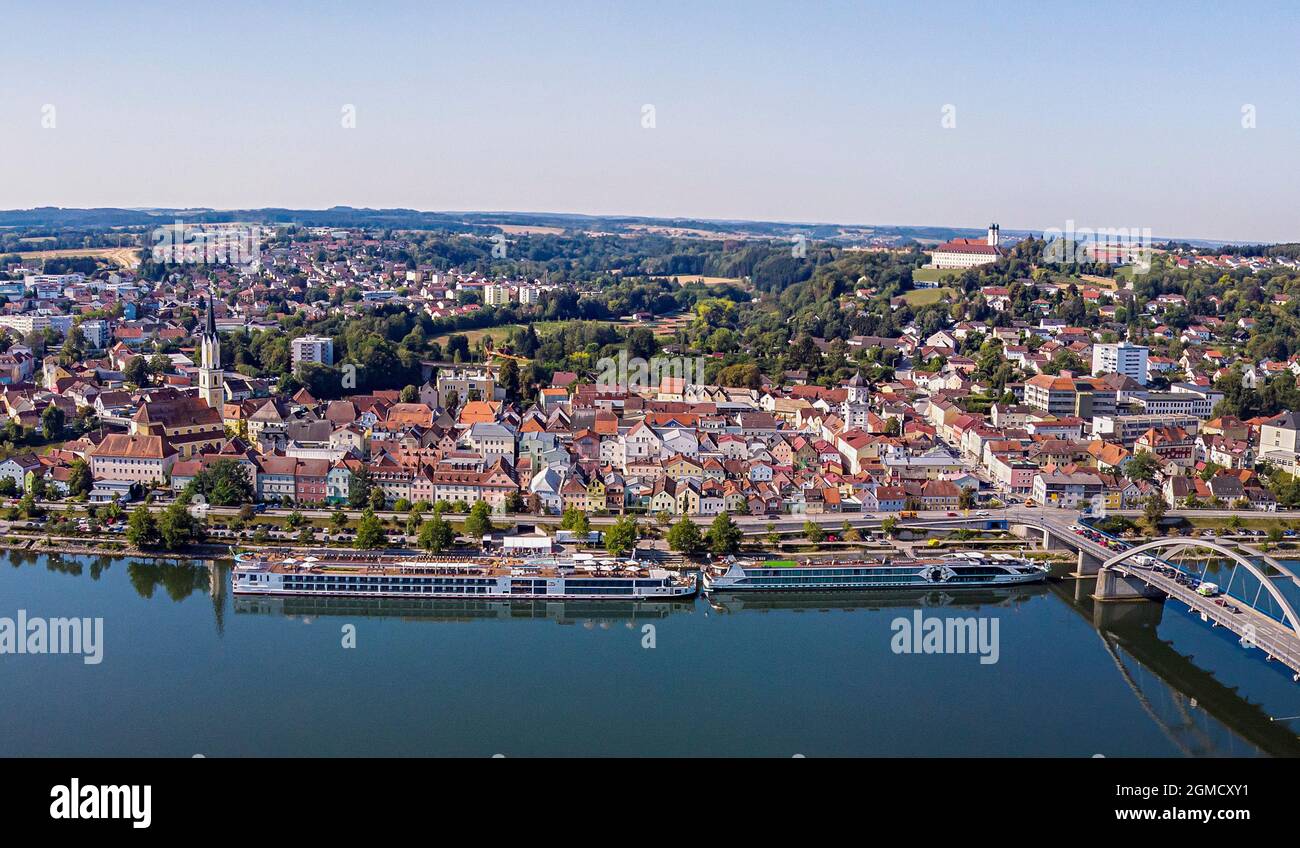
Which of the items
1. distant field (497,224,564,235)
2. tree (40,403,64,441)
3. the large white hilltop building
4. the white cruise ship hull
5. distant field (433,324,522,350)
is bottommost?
the white cruise ship hull

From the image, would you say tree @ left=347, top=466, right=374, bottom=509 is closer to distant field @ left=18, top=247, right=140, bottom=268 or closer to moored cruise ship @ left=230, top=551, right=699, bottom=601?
moored cruise ship @ left=230, top=551, right=699, bottom=601

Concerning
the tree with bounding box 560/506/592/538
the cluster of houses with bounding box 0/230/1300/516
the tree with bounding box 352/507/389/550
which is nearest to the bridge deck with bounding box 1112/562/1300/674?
the cluster of houses with bounding box 0/230/1300/516

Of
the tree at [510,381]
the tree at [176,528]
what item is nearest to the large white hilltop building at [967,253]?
the tree at [510,381]

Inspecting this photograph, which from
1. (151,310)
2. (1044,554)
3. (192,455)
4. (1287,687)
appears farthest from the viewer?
(151,310)

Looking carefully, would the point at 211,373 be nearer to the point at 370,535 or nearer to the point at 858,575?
the point at 370,535

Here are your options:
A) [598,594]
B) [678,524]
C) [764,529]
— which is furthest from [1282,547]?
[598,594]

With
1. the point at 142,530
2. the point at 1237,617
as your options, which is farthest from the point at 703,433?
the point at 1237,617

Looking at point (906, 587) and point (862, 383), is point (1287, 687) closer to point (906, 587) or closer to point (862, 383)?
point (906, 587)
